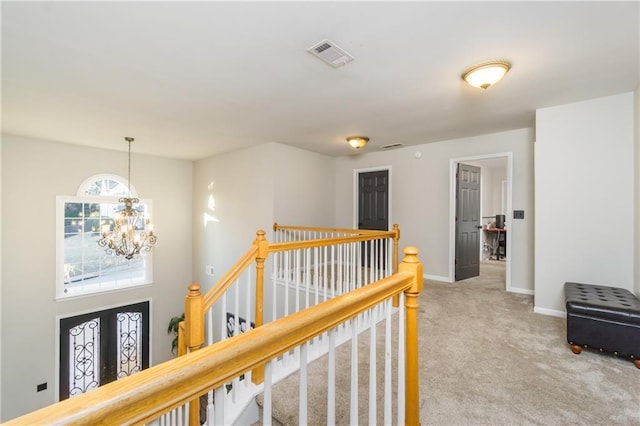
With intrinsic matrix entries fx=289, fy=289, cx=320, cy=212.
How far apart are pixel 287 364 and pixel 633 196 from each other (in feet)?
12.3

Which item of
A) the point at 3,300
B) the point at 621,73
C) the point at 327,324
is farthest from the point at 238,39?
the point at 3,300

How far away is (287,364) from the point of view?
2.31m

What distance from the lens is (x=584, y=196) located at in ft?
10.3

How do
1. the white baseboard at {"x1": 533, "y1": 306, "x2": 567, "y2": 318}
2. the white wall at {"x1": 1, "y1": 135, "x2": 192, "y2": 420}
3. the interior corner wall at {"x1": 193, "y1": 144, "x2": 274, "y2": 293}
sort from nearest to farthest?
1. the white baseboard at {"x1": 533, "y1": 306, "x2": 567, "y2": 318}
2. the white wall at {"x1": 1, "y1": 135, "x2": 192, "y2": 420}
3. the interior corner wall at {"x1": 193, "y1": 144, "x2": 274, "y2": 293}

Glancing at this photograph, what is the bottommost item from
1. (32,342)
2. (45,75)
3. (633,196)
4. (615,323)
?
(32,342)

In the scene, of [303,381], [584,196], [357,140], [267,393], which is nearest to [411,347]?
[303,381]

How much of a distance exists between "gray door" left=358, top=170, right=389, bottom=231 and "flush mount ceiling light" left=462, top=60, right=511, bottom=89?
3181 mm

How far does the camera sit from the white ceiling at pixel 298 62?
70.7 inches

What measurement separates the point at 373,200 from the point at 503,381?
13.2 feet

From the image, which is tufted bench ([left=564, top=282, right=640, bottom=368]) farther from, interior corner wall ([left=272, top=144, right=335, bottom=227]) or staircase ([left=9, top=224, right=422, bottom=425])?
interior corner wall ([left=272, top=144, right=335, bottom=227])

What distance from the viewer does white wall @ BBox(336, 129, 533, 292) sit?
4.14 meters

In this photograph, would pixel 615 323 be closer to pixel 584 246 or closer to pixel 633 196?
pixel 584 246

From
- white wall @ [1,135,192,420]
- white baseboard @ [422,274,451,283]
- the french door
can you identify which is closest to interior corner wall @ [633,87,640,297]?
white baseboard @ [422,274,451,283]

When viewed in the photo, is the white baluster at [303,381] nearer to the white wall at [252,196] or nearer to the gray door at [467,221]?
the white wall at [252,196]
